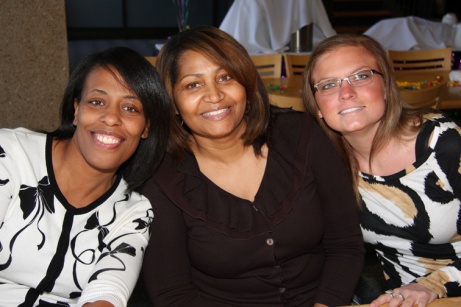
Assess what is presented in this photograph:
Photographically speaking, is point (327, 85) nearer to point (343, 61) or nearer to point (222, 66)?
point (343, 61)

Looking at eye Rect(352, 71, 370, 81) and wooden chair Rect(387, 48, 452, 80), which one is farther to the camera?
wooden chair Rect(387, 48, 452, 80)

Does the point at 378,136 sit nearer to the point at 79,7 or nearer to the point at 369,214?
the point at 369,214

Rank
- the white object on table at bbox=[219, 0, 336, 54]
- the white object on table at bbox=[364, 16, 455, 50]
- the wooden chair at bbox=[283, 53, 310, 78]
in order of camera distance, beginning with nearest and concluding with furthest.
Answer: the wooden chair at bbox=[283, 53, 310, 78]
the white object on table at bbox=[219, 0, 336, 54]
the white object on table at bbox=[364, 16, 455, 50]

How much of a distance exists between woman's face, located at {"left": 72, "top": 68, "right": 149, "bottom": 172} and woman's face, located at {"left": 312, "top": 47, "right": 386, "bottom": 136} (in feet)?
2.17

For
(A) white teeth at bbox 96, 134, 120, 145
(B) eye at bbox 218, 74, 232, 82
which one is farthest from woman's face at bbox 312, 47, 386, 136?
(A) white teeth at bbox 96, 134, 120, 145

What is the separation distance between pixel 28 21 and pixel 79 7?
1087cm

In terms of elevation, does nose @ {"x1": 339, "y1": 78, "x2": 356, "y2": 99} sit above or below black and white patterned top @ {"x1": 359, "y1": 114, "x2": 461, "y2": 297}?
above

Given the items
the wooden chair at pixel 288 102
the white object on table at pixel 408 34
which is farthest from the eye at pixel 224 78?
the white object on table at pixel 408 34

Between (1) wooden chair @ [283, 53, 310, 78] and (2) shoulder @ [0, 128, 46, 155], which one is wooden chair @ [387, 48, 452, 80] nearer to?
(1) wooden chair @ [283, 53, 310, 78]

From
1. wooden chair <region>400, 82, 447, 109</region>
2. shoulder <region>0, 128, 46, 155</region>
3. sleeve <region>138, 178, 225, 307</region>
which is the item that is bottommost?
sleeve <region>138, 178, 225, 307</region>

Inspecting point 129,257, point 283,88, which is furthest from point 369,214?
point 283,88

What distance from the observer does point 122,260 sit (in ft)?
5.40

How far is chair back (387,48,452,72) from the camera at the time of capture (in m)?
5.31

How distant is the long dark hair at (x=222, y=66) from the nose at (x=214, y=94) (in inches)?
3.0
